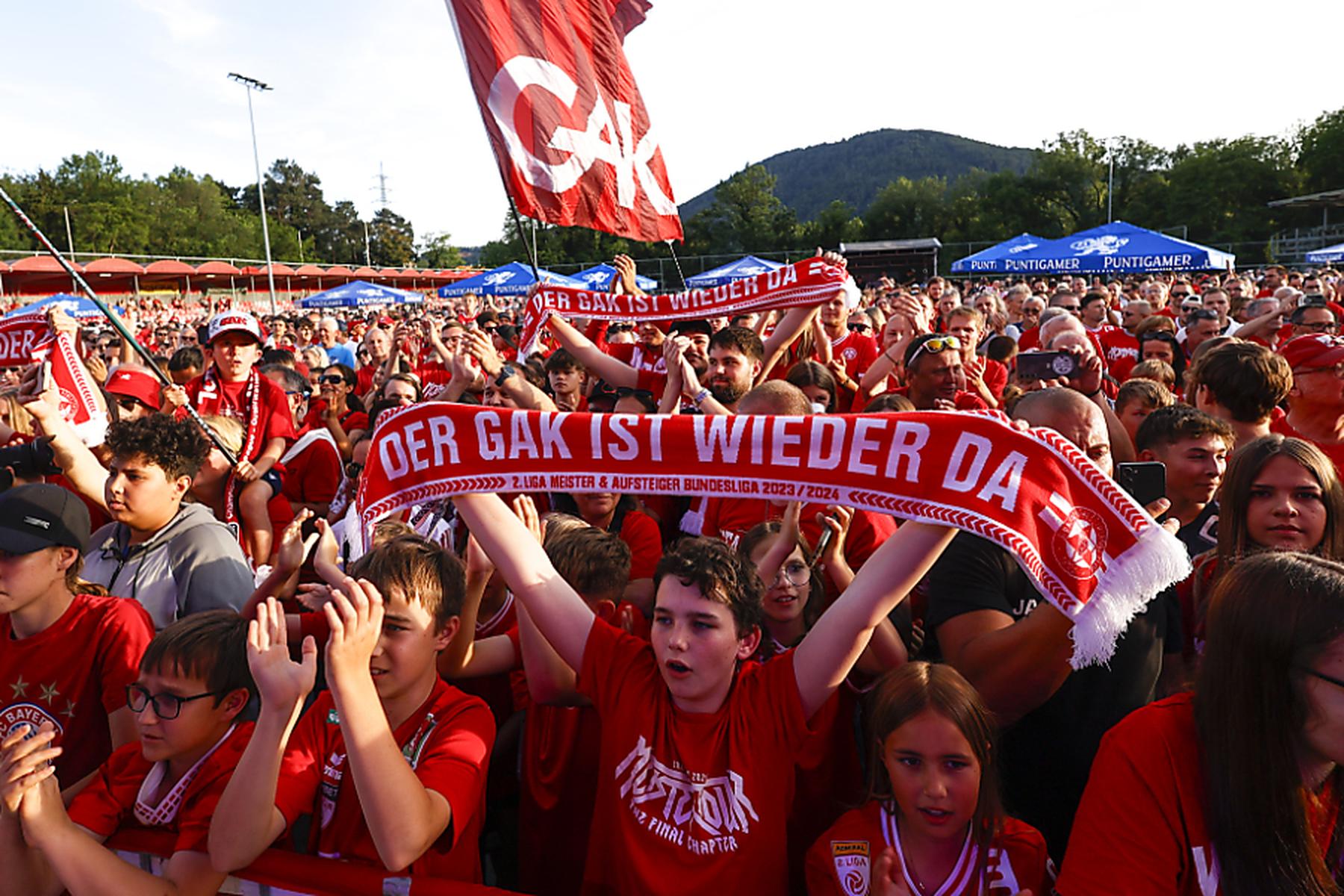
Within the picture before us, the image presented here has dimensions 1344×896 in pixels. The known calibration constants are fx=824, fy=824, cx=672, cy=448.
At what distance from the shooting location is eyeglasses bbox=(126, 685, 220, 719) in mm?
2123

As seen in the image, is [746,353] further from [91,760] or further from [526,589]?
[91,760]

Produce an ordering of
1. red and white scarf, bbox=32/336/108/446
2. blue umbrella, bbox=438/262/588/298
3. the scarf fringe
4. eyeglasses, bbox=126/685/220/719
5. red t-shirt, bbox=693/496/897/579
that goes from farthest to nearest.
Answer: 1. blue umbrella, bbox=438/262/588/298
2. red and white scarf, bbox=32/336/108/446
3. red t-shirt, bbox=693/496/897/579
4. eyeglasses, bbox=126/685/220/719
5. the scarf fringe

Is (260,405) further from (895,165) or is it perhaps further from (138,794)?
(895,165)

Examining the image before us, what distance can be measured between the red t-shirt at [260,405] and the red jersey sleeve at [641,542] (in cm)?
248

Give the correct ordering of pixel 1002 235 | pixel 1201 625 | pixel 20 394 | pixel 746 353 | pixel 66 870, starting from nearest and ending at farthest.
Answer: pixel 66 870 → pixel 1201 625 → pixel 20 394 → pixel 746 353 → pixel 1002 235

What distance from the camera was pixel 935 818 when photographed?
6.45ft

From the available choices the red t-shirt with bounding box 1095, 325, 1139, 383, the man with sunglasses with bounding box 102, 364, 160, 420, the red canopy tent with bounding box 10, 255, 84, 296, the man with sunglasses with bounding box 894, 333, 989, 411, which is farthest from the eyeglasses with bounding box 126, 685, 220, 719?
the red canopy tent with bounding box 10, 255, 84, 296

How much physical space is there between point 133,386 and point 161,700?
4275mm

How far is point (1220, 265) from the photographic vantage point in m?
18.4

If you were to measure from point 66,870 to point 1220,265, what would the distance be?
22003mm

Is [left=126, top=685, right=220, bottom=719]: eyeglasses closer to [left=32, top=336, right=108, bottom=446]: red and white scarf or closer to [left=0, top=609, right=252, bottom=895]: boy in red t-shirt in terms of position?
[left=0, top=609, right=252, bottom=895]: boy in red t-shirt

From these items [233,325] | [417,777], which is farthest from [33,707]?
[233,325]

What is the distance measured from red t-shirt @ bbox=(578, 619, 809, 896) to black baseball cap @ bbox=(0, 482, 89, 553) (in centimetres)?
181

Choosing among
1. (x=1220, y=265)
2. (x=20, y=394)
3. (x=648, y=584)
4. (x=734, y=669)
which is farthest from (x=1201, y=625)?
(x=1220, y=265)
